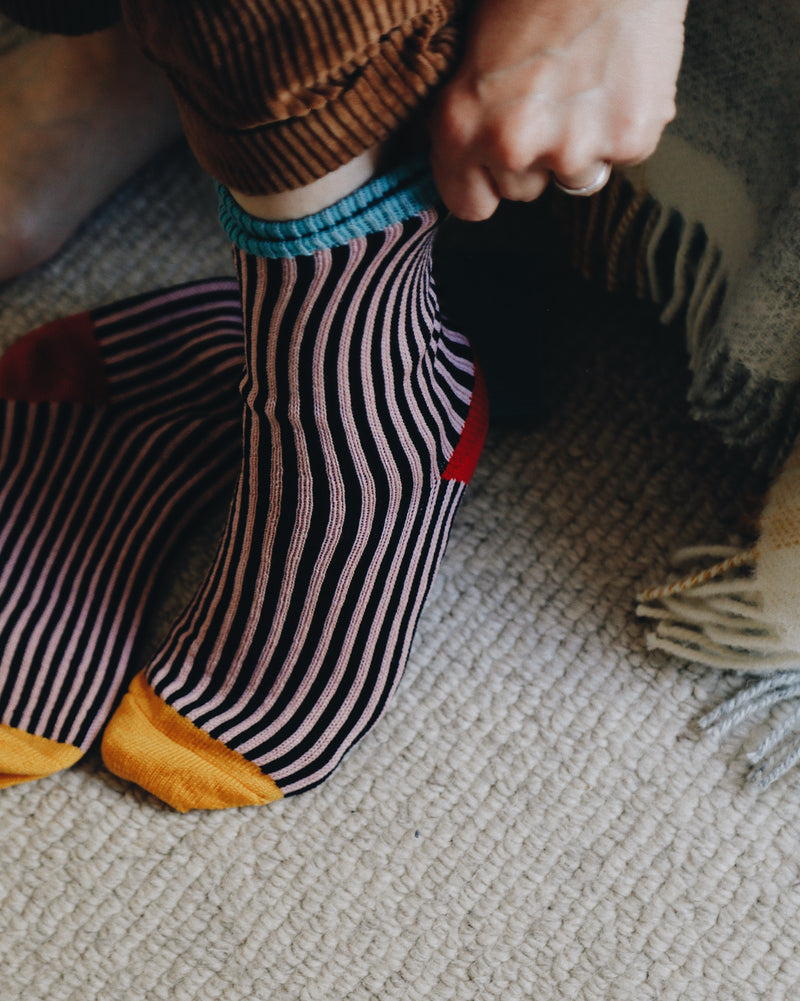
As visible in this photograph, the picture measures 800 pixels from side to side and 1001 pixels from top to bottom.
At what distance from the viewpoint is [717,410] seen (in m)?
0.50

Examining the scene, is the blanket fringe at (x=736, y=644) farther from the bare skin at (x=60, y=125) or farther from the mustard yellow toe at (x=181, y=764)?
the bare skin at (x=60, y=125)

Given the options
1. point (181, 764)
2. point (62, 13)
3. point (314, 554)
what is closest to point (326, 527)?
point (314, 554)

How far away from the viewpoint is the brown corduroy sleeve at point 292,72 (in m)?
0.28

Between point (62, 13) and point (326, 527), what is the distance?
27 cm

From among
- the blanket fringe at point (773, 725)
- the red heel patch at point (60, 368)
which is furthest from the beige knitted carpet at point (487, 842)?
the red heel patch at point (60, 368)

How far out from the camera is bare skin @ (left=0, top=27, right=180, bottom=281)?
0.61 m

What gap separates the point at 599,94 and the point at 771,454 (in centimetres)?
27

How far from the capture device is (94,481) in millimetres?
559

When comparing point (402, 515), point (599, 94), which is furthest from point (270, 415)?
point (599, 94)

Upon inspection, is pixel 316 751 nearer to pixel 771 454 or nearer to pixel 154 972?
pixel 154 972

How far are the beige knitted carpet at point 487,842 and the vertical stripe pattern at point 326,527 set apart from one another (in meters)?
0.05

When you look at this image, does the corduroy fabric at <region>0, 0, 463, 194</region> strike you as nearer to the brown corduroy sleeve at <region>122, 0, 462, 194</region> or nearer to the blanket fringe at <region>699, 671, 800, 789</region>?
the brown corduroy sleeve at <region>122, 0, 462, 194</region>

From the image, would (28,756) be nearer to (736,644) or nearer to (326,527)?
(326,527)

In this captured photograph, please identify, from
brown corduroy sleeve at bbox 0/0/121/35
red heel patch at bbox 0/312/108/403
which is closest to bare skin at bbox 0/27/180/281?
red heel patch at bbox 0/312/108/403
